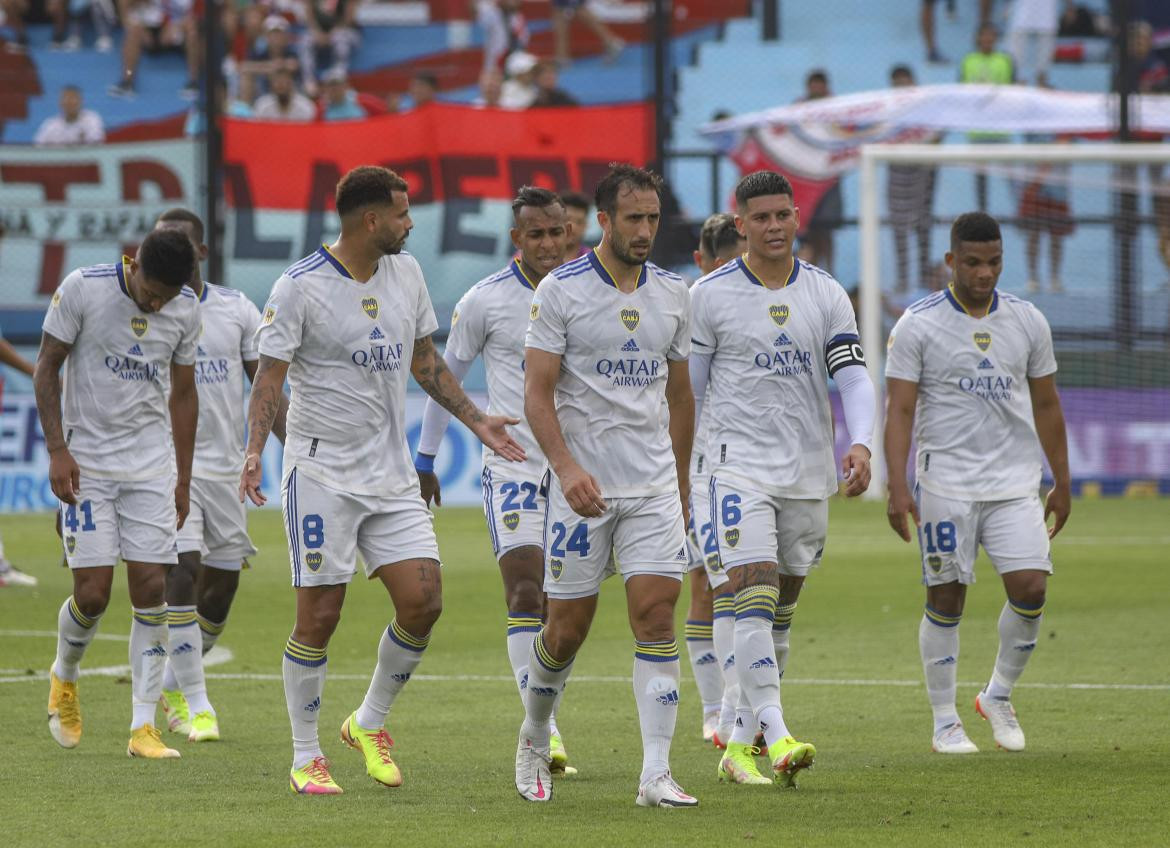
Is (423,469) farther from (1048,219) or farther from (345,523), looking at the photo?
(1048,219)

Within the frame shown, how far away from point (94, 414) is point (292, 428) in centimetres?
151

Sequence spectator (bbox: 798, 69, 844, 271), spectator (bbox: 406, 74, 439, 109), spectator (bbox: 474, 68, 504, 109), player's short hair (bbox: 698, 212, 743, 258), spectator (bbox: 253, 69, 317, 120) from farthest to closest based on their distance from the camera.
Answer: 1. spectator (bbox: 474, 68, 504, 109)
2. spectator (bbox: 253, 69, 317, 120)
3. spectator (bbox: 406, 74, 439, 109)
4. spectator (bbox: 798, 69, 844, 271)
5. player's short hair (bbox: 698, 212, 743, 258)

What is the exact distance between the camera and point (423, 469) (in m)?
8.80

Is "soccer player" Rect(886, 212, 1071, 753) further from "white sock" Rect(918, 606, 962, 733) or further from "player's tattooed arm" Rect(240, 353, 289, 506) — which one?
"player's tattooed arm" Rect(240, 353, 289, 506)

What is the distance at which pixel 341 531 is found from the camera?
745 cm

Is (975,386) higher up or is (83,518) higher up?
(975,386)

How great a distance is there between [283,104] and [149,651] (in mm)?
16723

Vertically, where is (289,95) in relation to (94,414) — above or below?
above

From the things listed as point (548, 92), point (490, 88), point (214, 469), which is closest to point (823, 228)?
point (548, 92)

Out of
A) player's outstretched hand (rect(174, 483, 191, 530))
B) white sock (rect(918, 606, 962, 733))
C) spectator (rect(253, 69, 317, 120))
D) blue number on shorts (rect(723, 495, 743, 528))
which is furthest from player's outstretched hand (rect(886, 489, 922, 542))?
spectator (rect(253, 69, 317, 120))

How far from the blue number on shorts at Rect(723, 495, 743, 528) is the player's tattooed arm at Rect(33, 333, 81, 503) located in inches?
110

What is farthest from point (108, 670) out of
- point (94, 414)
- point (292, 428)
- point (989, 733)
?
→ point (989, 733)

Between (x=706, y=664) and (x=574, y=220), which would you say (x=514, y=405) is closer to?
(x=574, y=220)

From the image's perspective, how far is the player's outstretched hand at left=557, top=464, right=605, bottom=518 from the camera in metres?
6.96
